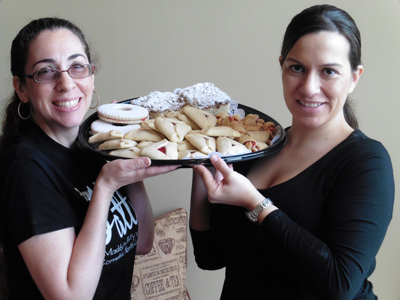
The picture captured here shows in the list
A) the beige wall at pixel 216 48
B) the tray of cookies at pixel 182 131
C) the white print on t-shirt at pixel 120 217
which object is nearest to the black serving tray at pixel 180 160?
the tray of cookies at pixel 182 131

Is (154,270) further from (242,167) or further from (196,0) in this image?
(196,0)

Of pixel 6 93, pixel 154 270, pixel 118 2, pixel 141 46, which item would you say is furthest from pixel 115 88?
pixel 154 270

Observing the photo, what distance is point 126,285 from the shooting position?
4.06 feet

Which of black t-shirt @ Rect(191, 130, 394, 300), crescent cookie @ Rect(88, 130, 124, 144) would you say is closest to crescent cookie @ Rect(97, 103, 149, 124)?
crescent cookie @ Rect(88, 130, 124, 144)

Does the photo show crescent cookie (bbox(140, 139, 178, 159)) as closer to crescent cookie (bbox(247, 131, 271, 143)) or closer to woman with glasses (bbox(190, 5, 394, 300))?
woman with glasses (bbox(190, 5, 394, 300))

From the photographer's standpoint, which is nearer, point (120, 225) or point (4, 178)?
point (4, 178)

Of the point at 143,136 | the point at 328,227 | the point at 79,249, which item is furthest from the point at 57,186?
the point at 328,227

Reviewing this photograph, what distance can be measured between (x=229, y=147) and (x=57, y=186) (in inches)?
19.7

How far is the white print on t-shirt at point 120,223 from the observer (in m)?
1.10

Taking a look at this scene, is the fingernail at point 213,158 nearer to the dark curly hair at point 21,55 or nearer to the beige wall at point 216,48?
the dark curly hair at point 21,55

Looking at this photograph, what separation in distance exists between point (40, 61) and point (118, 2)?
1.28 metres

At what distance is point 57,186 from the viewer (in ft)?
3.27

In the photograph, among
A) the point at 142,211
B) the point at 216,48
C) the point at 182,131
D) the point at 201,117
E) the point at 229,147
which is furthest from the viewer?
the point at 216,48

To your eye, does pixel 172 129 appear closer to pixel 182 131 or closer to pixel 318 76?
pixel 182 131
